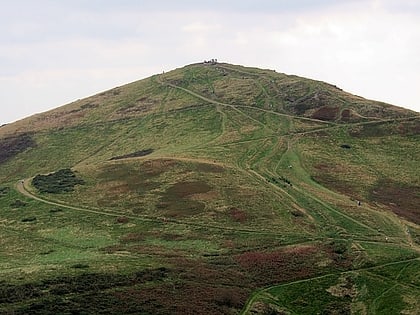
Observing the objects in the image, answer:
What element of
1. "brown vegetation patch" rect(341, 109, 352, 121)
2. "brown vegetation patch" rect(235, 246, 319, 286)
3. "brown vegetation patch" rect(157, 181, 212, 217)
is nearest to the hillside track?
"brown vegetation patch" rect(341, 109, 352, 121)

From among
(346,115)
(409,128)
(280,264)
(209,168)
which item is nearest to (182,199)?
(209,168)

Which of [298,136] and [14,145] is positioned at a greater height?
[14,145]

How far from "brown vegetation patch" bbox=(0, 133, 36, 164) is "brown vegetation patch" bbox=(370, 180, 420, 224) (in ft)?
342

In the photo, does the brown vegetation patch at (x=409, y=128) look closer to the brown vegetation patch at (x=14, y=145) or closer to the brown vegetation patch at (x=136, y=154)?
the brown vegetation patch at (x=136, y=154)

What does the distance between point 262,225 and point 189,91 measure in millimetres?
114373

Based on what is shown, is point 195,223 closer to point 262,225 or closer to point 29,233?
point 262,225

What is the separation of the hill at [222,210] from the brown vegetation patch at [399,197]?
402mm

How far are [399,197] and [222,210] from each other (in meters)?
34.0

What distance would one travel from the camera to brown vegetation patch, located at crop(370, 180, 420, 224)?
87.8m

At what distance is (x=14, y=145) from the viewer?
162m

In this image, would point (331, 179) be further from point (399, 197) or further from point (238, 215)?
point (238, 215)

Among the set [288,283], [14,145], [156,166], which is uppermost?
[14,145]

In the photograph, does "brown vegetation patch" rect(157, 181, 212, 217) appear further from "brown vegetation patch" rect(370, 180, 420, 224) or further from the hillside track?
"brown vegetation patch" rect(370, 180, 420, 224)

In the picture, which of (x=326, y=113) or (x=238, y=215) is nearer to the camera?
(x=238, y=215)
